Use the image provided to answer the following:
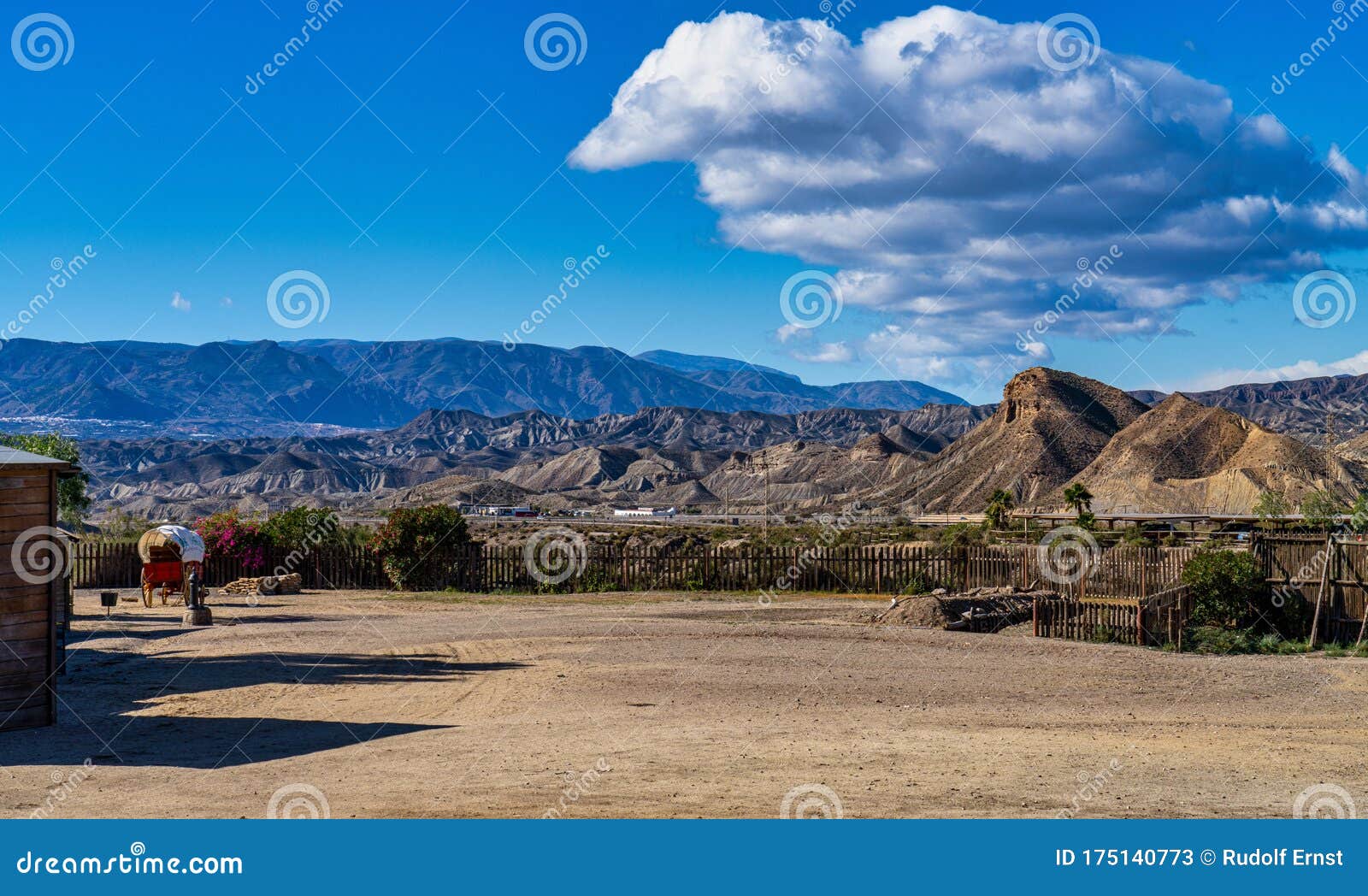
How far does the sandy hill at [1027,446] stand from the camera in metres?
111

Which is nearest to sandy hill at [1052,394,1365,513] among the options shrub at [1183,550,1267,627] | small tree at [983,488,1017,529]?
small tree at [983,488,1017,529]

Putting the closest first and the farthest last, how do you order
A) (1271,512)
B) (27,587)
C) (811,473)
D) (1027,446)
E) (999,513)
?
(27,587) → (1271,512) → (999,513) → (1027,446) → (811,473)

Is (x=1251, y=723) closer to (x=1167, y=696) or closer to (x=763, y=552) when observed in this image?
(x=1167, y=696)

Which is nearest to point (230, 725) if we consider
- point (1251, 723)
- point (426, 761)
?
point (426, 761)

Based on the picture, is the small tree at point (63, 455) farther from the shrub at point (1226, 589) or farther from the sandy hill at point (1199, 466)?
the sandy hill at point (1199, 466)

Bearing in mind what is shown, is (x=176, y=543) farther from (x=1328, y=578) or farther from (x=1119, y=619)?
(x=1328, y=578)

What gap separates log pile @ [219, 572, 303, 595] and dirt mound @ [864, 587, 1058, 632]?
16781 mm

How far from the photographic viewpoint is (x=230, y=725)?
14219 millimetres

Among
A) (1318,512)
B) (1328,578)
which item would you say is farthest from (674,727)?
(1318,512)

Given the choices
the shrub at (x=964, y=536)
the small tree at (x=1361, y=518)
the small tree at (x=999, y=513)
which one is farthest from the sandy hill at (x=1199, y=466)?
the small tree at (x=1361, y=518)

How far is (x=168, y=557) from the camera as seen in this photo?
31906 millimetres

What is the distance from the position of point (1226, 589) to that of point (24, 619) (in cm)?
1925

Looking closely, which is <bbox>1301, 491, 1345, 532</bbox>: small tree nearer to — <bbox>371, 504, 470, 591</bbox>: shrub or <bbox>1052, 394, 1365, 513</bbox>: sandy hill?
<bbox>371, 504, 470, 591</bbox>: shrub

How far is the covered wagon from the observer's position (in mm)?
30812
